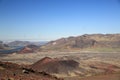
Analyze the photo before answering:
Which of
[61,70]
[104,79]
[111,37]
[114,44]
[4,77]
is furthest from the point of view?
[111,37]

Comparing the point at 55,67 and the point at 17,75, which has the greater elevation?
the point at 17,75

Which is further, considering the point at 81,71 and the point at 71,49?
the point at 71,49

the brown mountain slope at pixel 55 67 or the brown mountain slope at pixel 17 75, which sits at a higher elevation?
the brown mountain slope at pixel 17 75

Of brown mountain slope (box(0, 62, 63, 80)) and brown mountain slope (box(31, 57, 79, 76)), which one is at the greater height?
brown mountain slope (box(0, 62, 63, 80))

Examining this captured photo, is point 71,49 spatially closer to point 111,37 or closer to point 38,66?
point 111,37

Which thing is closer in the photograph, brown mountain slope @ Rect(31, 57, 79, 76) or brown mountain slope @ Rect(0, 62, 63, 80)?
brown mountain slope @ Rect(0, 62, 63, 80)

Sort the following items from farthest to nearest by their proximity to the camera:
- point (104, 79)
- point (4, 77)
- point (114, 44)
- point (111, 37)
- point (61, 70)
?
point (111, 37) < point (114, 44) < point (61, 70) < point (104, 79) < point (4, 77)

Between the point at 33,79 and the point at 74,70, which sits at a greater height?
A: the point at 33,79

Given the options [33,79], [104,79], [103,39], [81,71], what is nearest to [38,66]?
[81,71]

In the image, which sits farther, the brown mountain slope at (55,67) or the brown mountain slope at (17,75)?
the brown mountain slope at (55,67)

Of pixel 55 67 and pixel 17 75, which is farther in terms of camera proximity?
pixel 55 67
